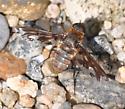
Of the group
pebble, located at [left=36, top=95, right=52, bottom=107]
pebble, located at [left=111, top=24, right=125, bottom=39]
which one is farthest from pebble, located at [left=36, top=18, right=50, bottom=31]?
pebble, located at [left=36, top=95, right=52, bottom=107]

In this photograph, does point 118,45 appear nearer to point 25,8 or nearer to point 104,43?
point 104,43

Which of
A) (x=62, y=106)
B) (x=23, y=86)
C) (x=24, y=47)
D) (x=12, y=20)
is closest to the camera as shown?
(x=62, y=106)

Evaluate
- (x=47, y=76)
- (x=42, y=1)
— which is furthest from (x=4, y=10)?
(x=47, y=76)

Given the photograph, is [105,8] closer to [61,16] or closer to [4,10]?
[61,16]

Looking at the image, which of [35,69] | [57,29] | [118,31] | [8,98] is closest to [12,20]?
[57,29]

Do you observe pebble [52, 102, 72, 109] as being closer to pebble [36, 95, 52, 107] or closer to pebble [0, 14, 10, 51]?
pebble [36, 95, 52, 107]

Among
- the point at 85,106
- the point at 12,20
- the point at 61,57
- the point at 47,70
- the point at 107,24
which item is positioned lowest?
the point at 85,106
